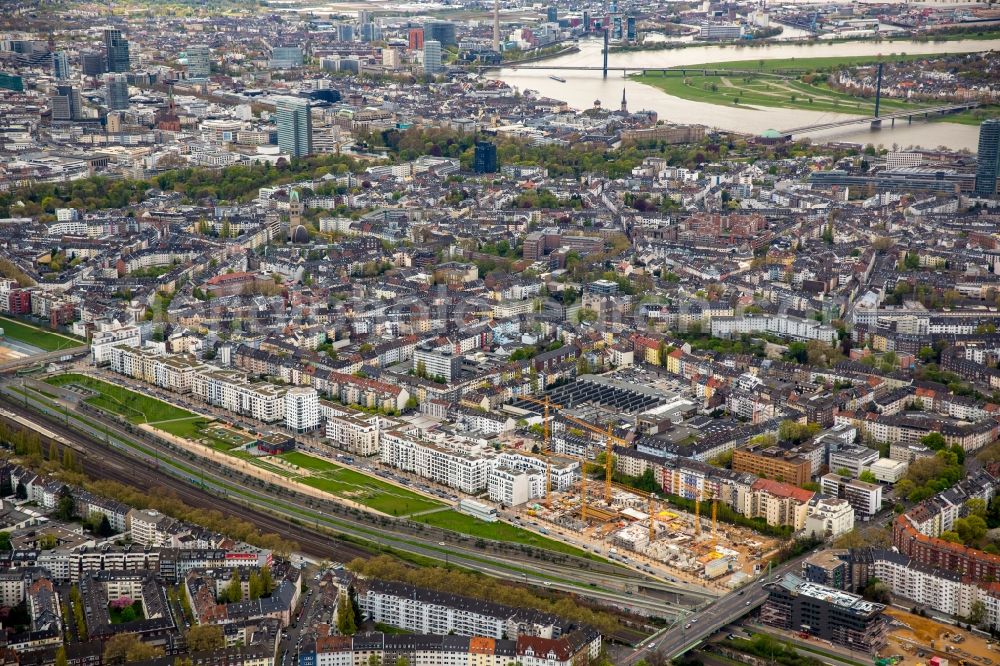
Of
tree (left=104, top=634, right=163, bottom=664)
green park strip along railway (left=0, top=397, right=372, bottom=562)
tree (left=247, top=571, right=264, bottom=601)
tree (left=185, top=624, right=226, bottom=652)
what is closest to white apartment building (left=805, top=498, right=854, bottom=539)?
green park strip along railway (left=0, top=397, right=372, bottom=562)

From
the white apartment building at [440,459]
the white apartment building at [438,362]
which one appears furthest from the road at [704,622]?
the white apartment building at [438,362]

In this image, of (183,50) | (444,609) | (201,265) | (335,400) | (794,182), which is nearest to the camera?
(444,609)

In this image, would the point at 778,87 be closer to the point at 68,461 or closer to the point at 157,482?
the point at 157,482

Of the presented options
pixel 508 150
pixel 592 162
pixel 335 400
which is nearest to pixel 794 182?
pixel 592 162

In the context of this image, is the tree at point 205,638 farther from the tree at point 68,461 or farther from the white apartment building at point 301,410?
the white apartment building at point 301,410

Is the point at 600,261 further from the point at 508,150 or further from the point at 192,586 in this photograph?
the point at 192,586
